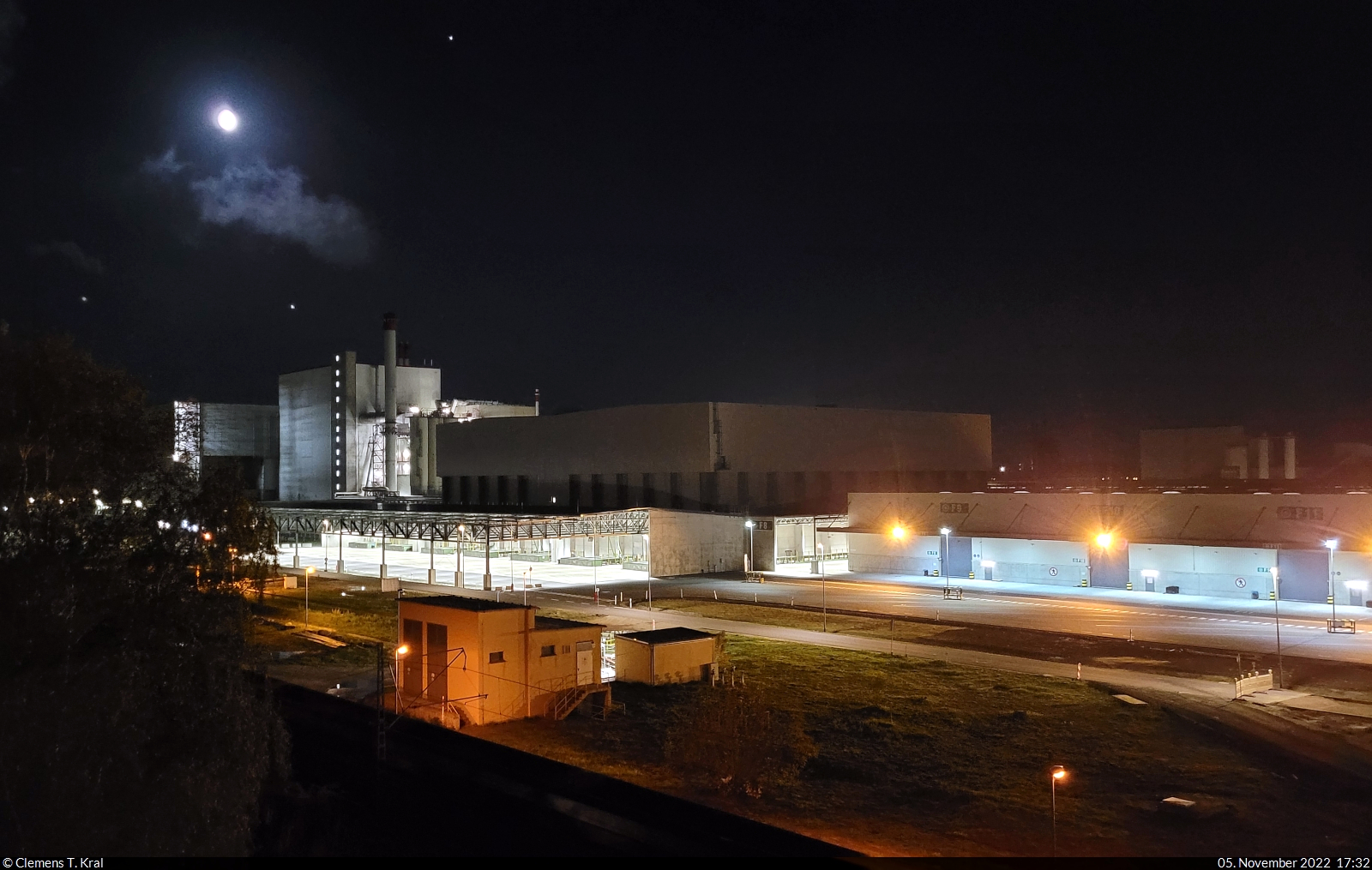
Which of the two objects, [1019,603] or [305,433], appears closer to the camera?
[1019,603]

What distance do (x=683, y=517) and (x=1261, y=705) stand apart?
30040mm

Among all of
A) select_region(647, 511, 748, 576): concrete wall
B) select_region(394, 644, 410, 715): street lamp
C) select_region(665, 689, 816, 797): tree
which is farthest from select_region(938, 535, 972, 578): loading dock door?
select_region(394, 644, 410, 715): street lamp

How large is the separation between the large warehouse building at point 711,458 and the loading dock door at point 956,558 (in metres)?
10.1

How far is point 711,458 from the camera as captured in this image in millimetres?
53156

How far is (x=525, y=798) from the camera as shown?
13.6 m

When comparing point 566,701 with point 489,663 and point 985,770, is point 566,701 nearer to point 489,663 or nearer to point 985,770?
point 489,663

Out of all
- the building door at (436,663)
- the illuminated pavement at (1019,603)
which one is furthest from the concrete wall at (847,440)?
the building door at (436,663)

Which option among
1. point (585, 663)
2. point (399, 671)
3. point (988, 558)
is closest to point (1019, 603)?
point (988, 558)

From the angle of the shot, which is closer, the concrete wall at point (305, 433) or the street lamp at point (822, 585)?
the street lamp at point (822, 585)

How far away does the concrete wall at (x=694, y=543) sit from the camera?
45656 millimetres

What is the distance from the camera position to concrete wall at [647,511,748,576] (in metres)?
45.7

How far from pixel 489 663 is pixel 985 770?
31.6ft

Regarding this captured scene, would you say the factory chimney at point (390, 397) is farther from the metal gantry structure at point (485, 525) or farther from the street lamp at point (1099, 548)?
the street lamp at point (1099, 548)

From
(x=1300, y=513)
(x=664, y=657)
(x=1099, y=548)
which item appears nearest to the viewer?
(x=664, y=657)
